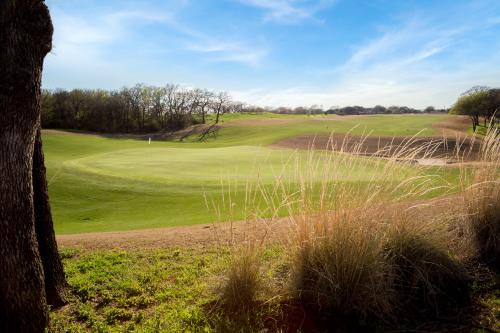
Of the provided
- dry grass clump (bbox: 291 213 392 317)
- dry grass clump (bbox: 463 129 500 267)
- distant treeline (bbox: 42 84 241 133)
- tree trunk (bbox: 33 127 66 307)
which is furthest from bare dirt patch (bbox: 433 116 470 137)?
tree trunk (bbox: 33 127 66 307)

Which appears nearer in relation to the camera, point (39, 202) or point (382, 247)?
point (382, 247)

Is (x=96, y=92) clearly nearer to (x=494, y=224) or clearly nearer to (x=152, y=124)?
(x=152, y=124)

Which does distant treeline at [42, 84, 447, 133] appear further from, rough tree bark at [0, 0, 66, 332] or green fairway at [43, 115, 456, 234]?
rough tree bark at [0, 0, 66, 332]

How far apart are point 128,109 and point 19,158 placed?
6155 centimetres

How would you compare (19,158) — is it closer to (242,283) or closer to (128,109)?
(242,283)

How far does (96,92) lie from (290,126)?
34.0 metres

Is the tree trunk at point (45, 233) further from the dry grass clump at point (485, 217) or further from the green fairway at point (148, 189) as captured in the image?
the dry grass clump at point (485, 217)

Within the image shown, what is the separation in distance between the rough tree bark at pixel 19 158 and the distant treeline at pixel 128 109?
54.4 m

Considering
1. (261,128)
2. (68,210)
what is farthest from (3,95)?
(261,128)

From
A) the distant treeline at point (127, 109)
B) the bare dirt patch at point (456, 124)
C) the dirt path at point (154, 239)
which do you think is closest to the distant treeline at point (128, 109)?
the distant treeline at point (127, 109)

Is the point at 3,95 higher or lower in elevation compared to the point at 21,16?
lower

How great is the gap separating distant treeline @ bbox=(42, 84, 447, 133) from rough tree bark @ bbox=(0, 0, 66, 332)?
5442 centimetres

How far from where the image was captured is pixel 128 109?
61.7 m

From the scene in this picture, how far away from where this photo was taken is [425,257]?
4.45 m
